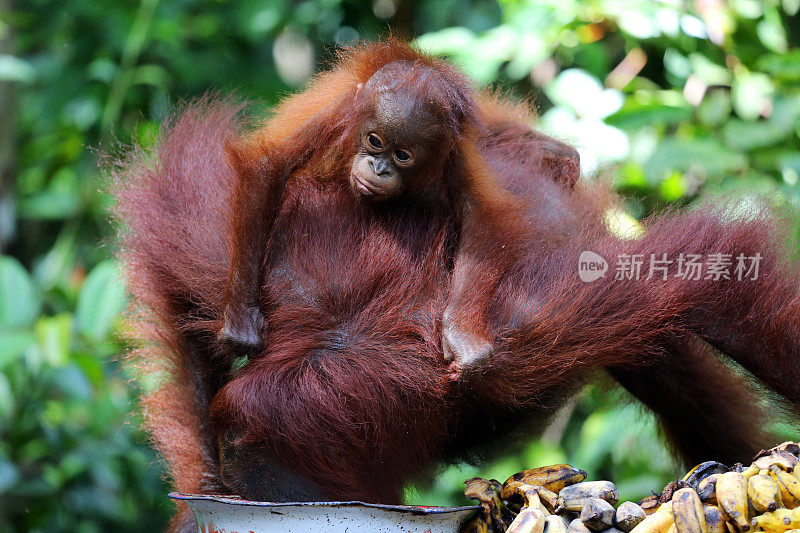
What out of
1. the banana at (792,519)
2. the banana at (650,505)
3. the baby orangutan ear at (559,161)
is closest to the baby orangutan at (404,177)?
the baby orangutan ear at (559,161)

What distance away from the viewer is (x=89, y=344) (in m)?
2.12

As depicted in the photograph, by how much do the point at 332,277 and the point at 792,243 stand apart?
643 mm

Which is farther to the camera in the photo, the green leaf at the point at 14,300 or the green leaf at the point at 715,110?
the green leaf at the point at 715,110

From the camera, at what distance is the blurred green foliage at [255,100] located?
80.6 inches

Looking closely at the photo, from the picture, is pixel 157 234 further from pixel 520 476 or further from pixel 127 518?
pixel 127 518

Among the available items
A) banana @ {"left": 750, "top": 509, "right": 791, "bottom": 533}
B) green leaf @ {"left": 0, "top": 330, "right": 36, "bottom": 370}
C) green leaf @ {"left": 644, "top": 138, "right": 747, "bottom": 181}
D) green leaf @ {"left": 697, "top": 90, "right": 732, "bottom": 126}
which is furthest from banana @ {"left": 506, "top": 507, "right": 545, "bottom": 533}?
green leaf @ {"left": 697, "top": 90, "right": 732, "bottom": 126}

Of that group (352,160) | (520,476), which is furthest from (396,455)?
(352,160)

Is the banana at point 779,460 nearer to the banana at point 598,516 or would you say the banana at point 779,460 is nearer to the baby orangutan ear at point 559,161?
the banana at point 598,516

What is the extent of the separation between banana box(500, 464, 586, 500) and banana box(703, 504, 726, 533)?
7.2 inches

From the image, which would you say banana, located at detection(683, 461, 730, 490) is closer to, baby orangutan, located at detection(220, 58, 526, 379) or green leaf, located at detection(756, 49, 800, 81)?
baby orangutan, located at detection(220, 58, 526, 379)

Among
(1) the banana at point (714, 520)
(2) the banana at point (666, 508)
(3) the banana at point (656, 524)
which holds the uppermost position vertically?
(1) the banana at point (714, 520)

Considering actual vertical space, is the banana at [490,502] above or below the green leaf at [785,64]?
below

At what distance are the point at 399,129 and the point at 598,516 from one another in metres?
0.63

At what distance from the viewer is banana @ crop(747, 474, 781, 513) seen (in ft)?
2.94
